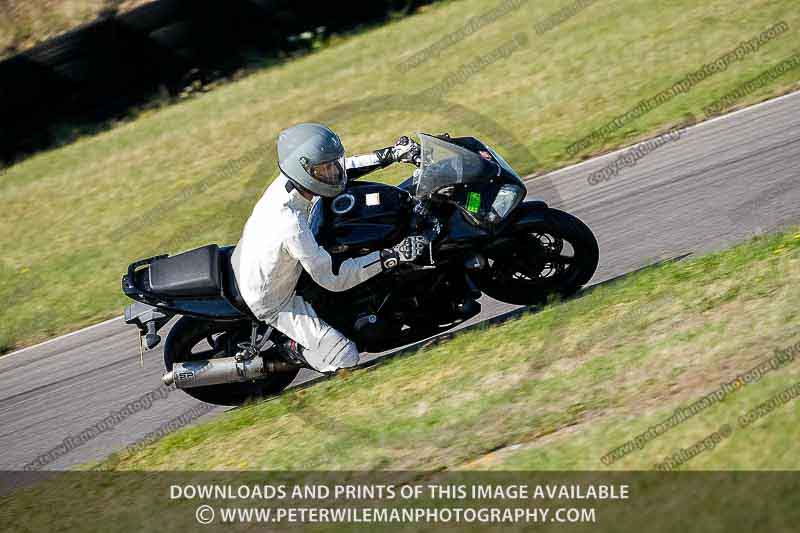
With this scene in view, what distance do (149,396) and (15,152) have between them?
904cm

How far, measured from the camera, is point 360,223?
605cm

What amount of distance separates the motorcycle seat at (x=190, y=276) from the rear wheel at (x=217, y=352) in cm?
34

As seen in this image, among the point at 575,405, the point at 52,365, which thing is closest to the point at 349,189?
the point at 575,405

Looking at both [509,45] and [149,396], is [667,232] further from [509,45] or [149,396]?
[509,45]

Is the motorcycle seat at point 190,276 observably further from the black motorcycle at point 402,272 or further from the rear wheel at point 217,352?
the rear wheel at point 217,352

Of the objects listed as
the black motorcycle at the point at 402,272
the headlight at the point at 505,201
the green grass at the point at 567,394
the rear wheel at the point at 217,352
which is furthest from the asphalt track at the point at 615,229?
the headlight at the point at 505,201

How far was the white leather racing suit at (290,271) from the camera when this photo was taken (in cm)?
571

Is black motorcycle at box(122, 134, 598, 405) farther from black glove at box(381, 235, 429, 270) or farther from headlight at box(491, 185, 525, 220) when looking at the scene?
black glove at box(381, 235, 429, 270)

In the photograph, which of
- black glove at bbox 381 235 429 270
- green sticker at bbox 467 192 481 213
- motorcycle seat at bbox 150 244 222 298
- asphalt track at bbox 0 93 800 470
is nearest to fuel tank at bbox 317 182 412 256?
black glove at bbox 381 235 429 270

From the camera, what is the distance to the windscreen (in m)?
5.91
